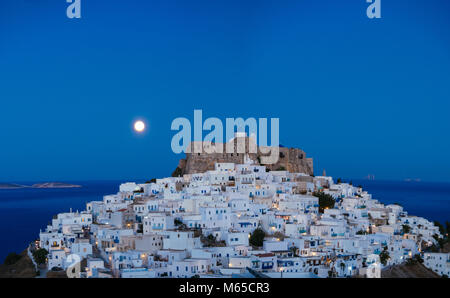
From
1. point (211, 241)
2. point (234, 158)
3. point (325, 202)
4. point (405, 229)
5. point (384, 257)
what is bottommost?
point (384, 257)

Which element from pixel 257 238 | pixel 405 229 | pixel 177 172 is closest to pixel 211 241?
pixel 257 238

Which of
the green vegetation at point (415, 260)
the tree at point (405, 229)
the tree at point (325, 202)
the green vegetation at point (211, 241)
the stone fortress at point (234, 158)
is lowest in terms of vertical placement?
the green vegetation at point (415, 260)

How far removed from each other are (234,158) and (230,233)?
13.4 meters

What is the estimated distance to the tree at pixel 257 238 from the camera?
18719 millimetres

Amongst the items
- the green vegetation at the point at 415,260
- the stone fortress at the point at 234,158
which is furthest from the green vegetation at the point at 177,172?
the green vegetation at the point at 415,260

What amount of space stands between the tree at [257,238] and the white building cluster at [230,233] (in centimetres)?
A: 32

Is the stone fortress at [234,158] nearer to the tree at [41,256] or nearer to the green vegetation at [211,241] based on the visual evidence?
the green vegetation at [211,241]

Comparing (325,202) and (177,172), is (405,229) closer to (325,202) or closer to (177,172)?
(325,202)

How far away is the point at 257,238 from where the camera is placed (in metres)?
18.8

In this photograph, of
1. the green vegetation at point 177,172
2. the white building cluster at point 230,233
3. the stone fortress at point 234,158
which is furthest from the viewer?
the green vegetation at point 177,172

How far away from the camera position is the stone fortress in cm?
3095

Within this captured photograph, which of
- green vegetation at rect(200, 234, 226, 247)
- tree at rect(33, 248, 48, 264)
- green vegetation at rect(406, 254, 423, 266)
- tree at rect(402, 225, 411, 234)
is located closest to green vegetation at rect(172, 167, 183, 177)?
tree at rect(33, 248, 48, 264)
